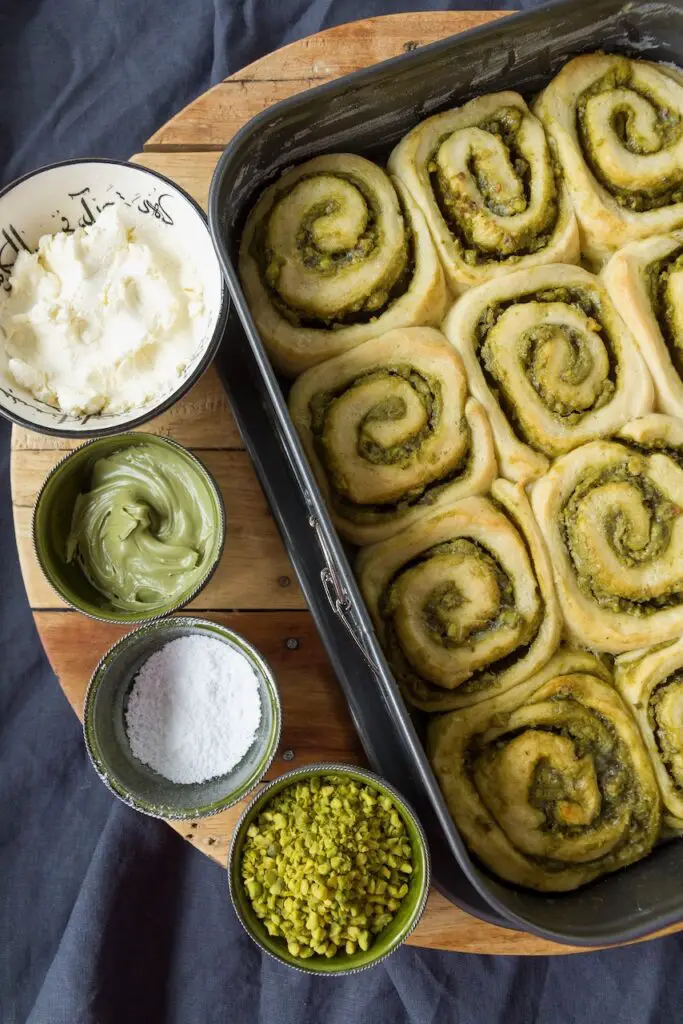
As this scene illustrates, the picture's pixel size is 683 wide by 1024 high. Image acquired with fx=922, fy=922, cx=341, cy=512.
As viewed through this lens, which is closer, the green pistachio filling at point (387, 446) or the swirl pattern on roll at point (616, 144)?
the green pistachio filling at point (387, 446)

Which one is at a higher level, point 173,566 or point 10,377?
point 10,377

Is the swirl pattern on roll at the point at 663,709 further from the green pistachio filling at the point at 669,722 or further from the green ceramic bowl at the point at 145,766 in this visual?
the green ceramic bowl at the point at 145,766

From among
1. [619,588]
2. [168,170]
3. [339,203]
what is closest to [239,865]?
[619,588]

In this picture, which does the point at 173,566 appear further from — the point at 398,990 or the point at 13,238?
the point at 398,990

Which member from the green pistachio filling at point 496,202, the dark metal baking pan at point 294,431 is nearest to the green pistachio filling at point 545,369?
the green pistachio filling at point 496,202

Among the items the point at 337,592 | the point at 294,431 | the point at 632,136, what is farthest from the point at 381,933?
the point at 632,136

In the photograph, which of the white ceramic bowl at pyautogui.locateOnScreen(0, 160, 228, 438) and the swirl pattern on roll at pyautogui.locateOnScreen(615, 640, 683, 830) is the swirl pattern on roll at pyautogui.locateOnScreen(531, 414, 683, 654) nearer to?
the swirl pattern on roll at pyautogui.locateOnScreen(615, 640, 683, 830)

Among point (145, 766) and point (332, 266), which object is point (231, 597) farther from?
point (332, 266)
